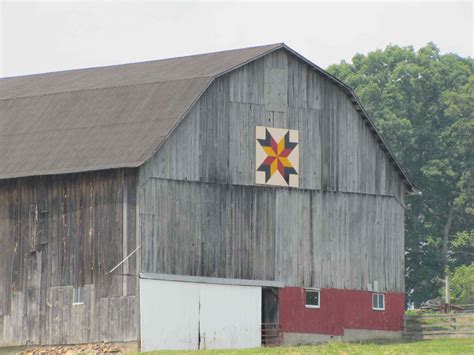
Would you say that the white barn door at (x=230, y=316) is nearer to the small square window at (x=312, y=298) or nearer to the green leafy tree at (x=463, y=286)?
the small square window at (x=312, y=298)

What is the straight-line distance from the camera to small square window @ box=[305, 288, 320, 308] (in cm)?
6147

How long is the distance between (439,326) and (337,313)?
183 inches

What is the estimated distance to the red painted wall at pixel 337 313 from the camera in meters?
60.9

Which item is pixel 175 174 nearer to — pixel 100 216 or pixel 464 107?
pixel 100 216

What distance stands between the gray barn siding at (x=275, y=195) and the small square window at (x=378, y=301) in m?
0.55

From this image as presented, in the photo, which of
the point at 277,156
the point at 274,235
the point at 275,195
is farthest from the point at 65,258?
the point at 277,156

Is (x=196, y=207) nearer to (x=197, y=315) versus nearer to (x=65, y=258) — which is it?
(x=197, y=315)

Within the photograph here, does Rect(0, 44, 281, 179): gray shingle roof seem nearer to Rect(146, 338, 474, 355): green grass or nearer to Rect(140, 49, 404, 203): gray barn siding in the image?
Rect(140, 49, 404, 203): gray barn siding

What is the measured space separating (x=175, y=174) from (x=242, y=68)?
446 centimetres

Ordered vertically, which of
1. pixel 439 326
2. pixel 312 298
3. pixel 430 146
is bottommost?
pixel 439 326

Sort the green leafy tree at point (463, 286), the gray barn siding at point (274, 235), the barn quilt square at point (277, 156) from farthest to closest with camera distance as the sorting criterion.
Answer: the green leafy tree at point (463, 286) → the barn quilt square at point (277, 156) → the gray barn siding at point (274, 235)

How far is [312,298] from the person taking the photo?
61.6 meters

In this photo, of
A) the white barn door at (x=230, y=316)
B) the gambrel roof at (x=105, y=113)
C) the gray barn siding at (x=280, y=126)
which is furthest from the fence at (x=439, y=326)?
the white barn door at (x=230, y=316)

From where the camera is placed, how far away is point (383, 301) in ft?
210
